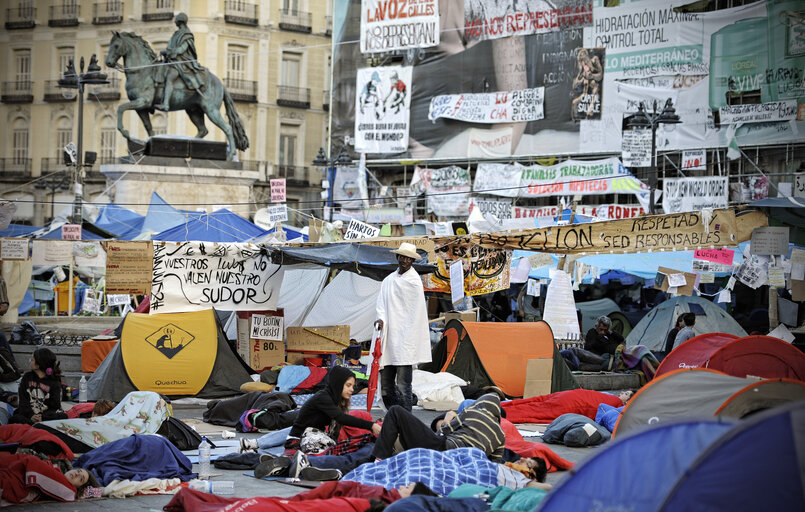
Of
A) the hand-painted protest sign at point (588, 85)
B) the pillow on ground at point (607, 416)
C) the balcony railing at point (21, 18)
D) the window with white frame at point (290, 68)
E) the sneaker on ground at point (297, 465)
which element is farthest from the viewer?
the window with white frame at point (290, 68)

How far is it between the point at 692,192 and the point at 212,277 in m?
20.6

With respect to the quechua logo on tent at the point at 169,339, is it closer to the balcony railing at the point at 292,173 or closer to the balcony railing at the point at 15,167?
the balcony railing at the point at 292,173

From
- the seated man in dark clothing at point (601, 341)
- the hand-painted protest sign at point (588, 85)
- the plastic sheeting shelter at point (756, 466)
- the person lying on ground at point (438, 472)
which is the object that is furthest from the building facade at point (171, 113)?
the plastic sheeting shelter at point (756, 466)

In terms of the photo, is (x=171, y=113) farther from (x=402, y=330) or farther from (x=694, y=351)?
(x=694, y=351)

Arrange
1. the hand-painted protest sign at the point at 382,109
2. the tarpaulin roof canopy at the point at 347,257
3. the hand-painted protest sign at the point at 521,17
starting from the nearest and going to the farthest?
the tarpaulin roof canopy at the point at 347,257 < the hand-painted protest sign at the point at 521,17 < the hand-painted protest sign at the point at 382,109

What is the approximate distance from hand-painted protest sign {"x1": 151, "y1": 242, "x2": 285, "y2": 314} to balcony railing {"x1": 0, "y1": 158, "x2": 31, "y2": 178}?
3724cm

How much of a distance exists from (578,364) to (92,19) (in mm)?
37111

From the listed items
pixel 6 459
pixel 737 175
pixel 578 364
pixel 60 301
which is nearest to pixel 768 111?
pixel 737 175

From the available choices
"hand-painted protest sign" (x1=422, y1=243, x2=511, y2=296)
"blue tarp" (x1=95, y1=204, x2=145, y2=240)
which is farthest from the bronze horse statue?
"hand-painted protest sign" (x1=422, y1=243, x2=511, y2=296)

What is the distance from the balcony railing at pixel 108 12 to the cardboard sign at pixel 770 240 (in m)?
39.1

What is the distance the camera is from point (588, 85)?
111 feet

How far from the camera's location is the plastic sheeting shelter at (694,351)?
38.2 feet

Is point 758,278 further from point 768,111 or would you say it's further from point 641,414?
point 768,111

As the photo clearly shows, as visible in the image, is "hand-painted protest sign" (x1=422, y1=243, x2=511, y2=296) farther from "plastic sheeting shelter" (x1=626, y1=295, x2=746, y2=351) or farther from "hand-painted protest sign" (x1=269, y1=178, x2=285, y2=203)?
"hand-painted protest sign" (x1=269, y1=178, x2=285, y2=203)
